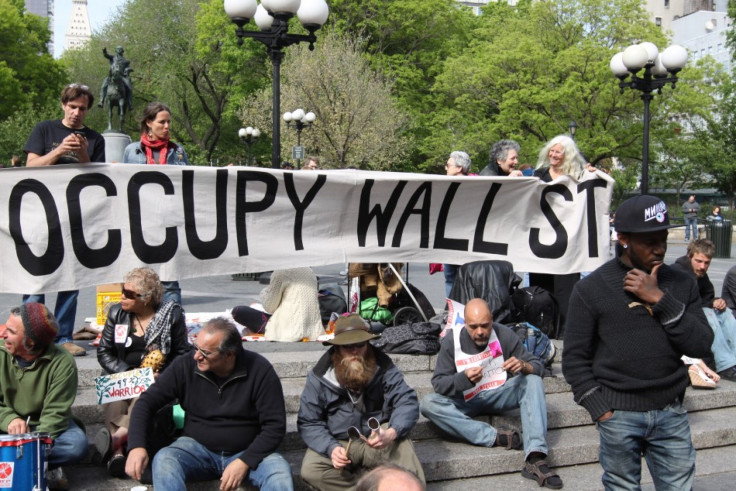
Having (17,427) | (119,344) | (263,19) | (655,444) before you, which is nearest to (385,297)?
(119,344)

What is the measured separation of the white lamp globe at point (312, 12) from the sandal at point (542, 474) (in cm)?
719

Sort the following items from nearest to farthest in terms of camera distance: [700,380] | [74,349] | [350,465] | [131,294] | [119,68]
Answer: [350,465]
[131,294]
[74,349]
[700,380]
[119,68]

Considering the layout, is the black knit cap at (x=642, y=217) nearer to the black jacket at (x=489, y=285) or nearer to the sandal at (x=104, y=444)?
the sandal at (x=104, y=444)

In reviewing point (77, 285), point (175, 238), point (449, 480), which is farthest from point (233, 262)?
point (449, 480)

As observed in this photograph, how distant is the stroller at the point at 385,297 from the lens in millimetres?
7852

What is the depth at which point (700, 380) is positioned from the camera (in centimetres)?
701

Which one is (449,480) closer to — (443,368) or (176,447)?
(443,368)

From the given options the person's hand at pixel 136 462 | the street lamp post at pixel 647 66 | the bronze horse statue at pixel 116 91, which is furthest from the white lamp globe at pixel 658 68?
the bronze horse statue at pixel 116 91

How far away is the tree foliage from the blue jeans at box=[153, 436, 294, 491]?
98.4 feet

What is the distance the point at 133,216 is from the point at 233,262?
2.84ft

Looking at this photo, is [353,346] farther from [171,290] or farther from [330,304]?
[330,304]

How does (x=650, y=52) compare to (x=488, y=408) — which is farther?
(x=650, y=52)

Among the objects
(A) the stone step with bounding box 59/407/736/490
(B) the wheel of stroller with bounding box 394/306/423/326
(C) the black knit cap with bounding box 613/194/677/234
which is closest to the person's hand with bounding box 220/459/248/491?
(A) the stone step with bounding box 59/407/736/490

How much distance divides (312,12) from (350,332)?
23.2 ft
